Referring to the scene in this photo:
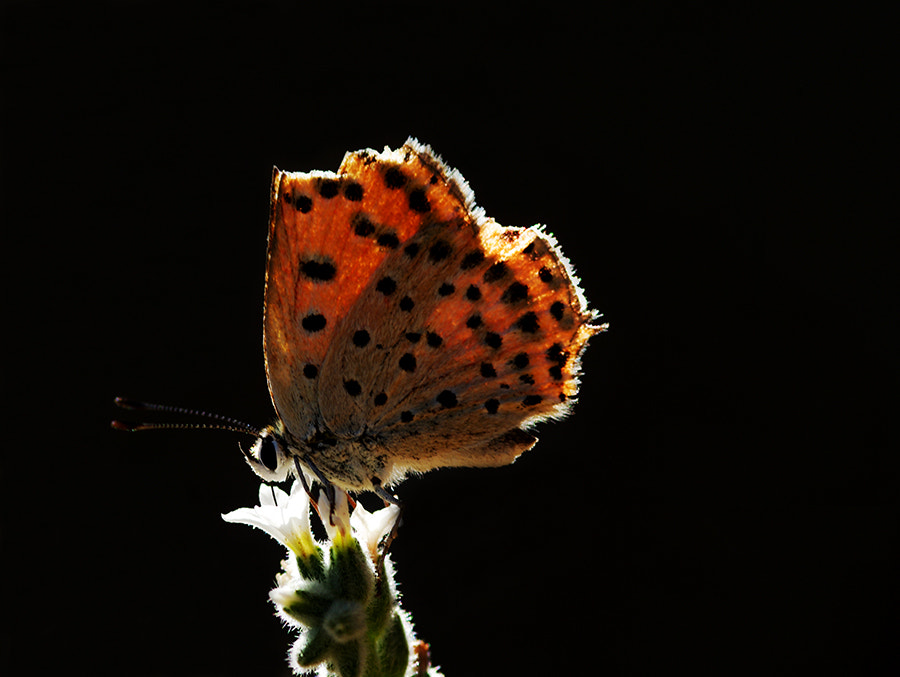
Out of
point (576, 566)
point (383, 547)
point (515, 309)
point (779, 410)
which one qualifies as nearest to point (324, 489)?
point (383, 547)

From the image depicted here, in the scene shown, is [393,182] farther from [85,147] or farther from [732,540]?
[85,147]

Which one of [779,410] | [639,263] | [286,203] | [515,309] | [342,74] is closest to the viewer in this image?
[286,203]

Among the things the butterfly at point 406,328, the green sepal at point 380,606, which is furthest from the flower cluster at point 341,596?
the butterfly at point 406,328

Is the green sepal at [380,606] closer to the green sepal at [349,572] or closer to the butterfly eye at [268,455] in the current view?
the green sepal at [349,572]

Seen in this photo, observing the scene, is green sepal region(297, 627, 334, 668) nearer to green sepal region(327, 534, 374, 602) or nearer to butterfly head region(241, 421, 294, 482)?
green sepal region(327, 534, 374, 602)

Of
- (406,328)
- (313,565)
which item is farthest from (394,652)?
(406,328)

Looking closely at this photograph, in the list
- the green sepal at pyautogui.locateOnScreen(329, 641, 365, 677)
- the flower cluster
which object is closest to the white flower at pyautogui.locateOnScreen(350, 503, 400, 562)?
the flower cluster

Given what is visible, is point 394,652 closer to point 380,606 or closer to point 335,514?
point 380,606
